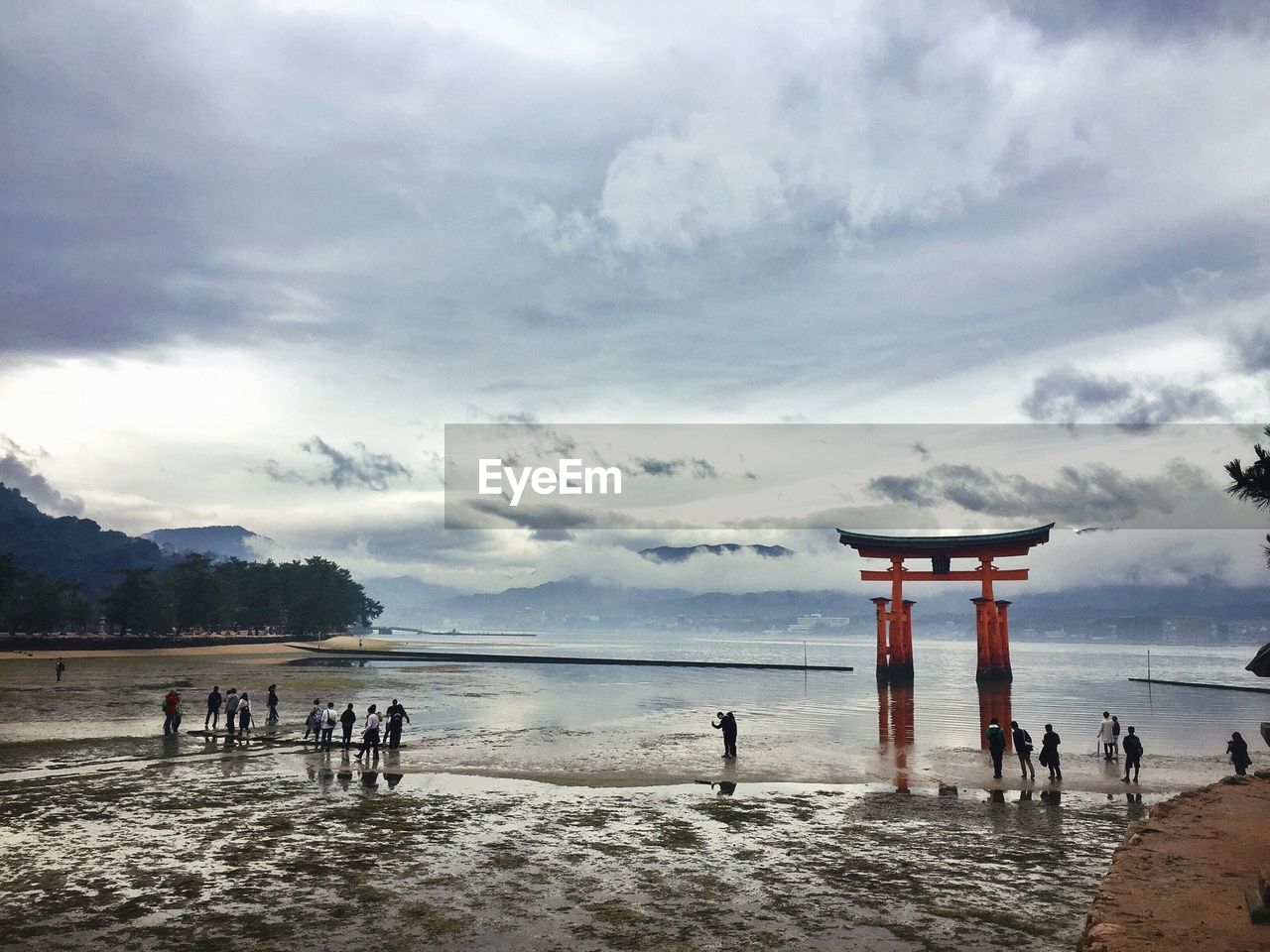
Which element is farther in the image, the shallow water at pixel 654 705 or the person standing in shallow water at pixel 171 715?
the shallow water at pixel 654 705

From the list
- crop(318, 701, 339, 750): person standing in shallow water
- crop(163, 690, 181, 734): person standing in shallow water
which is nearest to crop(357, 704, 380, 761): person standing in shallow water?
crop(318, 701, 339, 750): person standing in shallow water

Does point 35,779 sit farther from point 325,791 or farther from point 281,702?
point 281,702

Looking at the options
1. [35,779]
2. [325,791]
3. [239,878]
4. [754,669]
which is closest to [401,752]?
[325,791]

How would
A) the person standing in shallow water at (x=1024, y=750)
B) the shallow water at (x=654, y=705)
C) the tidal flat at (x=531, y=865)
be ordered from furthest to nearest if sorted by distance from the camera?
the shallow water at (x=654, y=705) < the person standing in shallow water at (x=1024, y=750) < the tidal flat at (x=531, y=865)

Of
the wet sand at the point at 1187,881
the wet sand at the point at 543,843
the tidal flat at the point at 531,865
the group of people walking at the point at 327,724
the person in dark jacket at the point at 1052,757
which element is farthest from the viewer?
the group of people walking at the point at 327,724

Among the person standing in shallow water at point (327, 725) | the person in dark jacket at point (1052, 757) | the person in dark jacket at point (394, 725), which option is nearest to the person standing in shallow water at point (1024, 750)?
the person in dark jacket at point (1052, 757)

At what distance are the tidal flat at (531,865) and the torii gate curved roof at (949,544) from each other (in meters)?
45.6

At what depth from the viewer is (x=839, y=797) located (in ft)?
69.1

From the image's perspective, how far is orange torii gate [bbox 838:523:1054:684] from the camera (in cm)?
6406

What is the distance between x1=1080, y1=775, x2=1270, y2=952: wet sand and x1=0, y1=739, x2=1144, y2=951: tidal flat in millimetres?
1076

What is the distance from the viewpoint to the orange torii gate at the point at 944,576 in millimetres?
64062

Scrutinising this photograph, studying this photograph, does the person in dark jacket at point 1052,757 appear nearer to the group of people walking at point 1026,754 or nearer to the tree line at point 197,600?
the group of people walking at point 1026,754

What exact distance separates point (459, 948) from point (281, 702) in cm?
3535

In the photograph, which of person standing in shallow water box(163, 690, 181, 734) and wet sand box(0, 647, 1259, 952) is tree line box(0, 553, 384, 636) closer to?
person standing in shallow water box(163, 690, 181, 734)
